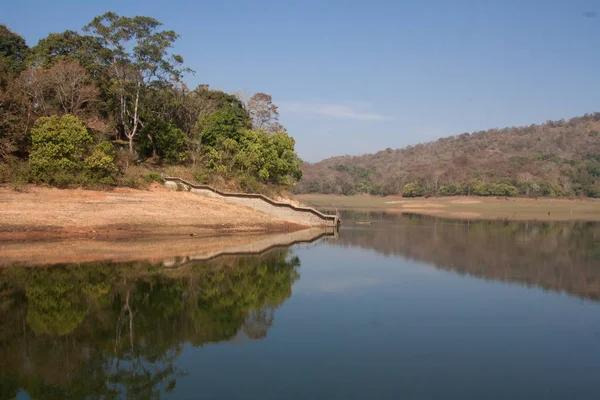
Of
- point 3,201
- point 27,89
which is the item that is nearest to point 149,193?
point 3,201

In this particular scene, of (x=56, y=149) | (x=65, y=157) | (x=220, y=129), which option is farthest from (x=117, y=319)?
(x=220, y=129)

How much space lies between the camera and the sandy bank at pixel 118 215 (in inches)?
1016

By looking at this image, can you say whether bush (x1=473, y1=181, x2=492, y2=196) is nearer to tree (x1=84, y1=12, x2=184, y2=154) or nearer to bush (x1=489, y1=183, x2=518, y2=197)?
bush (x1=489, y1=183, x2=518, y2=197)

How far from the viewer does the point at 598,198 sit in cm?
9725

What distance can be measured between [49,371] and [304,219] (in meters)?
29.5

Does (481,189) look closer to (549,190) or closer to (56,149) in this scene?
(549,190)

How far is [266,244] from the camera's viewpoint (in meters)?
28.5

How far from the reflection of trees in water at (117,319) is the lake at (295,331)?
0.04 metres

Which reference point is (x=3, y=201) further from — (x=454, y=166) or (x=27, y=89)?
(x=454, y=166)

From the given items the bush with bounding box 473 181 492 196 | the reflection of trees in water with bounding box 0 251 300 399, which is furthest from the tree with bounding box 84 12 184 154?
the bush with bounding box 473 181 492 196

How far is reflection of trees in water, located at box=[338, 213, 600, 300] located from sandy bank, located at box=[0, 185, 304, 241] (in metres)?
7.41

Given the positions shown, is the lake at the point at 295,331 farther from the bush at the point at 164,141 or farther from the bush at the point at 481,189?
the bush at the point at 481,189

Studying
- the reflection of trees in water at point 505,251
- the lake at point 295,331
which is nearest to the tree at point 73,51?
the reflection of trees in water at point 505,251

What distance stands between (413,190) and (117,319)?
330 feet
